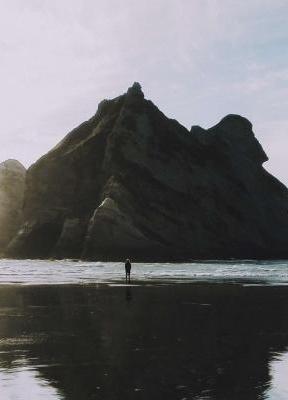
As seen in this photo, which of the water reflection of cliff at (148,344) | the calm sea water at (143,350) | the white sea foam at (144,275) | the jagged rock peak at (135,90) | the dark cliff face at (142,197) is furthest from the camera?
the jagged rock peak at (135,90)

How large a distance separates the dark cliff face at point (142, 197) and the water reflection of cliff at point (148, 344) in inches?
4421

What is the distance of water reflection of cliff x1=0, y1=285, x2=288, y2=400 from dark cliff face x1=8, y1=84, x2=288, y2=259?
112 metres

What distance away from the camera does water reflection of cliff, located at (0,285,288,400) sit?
11844mm

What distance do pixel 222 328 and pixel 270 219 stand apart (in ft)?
562

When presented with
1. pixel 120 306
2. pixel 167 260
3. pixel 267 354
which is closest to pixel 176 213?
pixel 167 260

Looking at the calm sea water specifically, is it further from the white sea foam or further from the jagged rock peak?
the jagged rock peak

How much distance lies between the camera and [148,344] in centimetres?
1677

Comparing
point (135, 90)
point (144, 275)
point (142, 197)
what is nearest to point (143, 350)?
point (144, 275)

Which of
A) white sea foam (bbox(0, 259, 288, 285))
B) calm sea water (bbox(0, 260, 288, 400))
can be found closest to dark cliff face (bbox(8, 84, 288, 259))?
white sea foam (bbox(0, 259, 288, 285))

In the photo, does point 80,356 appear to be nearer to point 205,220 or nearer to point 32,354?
point 32,354

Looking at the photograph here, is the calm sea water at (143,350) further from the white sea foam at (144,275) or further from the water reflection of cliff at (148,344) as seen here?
the white sea foam at (144,275)

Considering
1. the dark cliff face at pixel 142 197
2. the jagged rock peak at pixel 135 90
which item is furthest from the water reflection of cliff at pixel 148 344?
the jagged rock peak at pixel 135 90

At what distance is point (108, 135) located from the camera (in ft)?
577

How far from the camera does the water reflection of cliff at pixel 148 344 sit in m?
11.8
